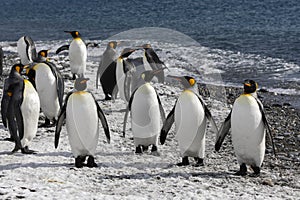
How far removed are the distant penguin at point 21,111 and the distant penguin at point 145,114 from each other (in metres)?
1.26

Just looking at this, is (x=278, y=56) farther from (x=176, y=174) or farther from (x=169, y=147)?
(x=176, y=174)

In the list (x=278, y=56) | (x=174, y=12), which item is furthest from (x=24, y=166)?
(x=174, y=12)

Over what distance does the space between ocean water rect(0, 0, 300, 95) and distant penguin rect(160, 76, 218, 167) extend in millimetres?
6041

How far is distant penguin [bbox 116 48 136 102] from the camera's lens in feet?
29.2

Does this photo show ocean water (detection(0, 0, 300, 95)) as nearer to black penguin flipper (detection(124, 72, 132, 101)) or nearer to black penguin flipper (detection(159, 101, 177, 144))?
black penguin flipper (detection(124, 72, 132, 101))

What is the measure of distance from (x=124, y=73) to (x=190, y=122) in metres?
3.13

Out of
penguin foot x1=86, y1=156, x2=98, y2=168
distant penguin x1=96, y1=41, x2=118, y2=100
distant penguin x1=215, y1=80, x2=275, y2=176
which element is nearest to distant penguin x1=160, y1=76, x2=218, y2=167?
distant penguin x1=215, y1=80, x2=275, y2=176

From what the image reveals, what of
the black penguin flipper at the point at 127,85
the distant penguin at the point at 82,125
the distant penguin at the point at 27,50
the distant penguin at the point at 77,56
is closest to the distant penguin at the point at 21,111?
the distant penguin at the point at 82,125

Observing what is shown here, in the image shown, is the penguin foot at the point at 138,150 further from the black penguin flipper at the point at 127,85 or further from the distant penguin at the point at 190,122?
the black penguin flipper at the point at 127,85

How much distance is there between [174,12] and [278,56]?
23297 millimetres

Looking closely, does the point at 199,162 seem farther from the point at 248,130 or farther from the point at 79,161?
the point at 79,161

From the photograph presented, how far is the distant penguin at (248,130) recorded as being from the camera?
5.98m

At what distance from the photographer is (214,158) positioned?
674 centimetres

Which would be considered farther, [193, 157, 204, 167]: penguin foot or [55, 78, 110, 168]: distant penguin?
[193, 157, 204, 167]: penguin foot
